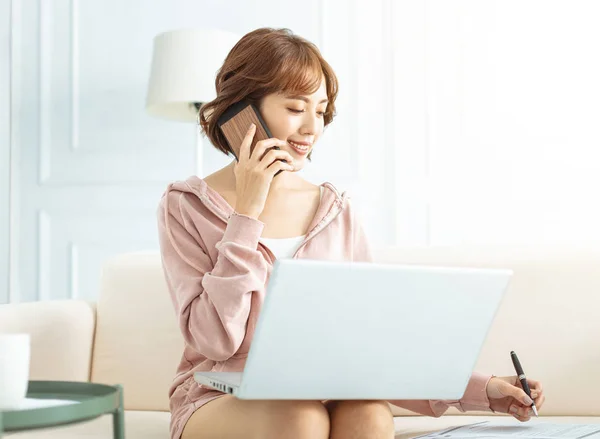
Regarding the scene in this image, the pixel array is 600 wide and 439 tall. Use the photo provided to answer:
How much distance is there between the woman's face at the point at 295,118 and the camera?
1519 mm

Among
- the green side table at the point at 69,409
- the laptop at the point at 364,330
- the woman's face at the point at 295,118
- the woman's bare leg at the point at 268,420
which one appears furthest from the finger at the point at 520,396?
the green side table at the point at 69,409

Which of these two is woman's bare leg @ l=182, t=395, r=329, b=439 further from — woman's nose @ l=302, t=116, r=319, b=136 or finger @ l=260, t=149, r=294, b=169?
woman's nose @ l=302, t=116, r=319, b=136

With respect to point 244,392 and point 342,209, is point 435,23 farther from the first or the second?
point 244,392

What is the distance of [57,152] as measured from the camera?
124 inches

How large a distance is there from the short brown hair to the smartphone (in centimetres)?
2

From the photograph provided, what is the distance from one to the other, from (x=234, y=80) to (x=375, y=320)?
0.66 metres

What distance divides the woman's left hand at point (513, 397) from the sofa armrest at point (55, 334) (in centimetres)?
93

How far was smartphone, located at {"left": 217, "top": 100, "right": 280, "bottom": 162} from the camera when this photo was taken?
1.48 metres

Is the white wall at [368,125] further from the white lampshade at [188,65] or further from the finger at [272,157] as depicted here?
the finger at [272,157]

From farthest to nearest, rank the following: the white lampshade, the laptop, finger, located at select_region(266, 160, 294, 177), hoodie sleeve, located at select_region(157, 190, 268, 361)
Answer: the white lampshade < finger, located at select_region(266, 160, 294, 177) < hoodie sleeve, located at select_region(157, 190, 268, 361) < the laptop

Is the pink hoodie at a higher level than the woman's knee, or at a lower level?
higher

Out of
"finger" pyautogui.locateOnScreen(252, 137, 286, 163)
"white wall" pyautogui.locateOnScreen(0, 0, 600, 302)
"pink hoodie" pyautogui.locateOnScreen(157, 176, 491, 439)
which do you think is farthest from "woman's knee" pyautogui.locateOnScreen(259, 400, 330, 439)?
"white wall" pyautogui.locateOnScreen(0, 0, 600, 302)

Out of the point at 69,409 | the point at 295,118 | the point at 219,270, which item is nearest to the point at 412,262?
the point at 295,118

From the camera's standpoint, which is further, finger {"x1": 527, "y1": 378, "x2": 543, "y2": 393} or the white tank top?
the white tank top
